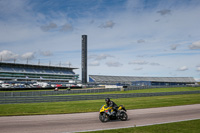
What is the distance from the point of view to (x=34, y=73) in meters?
119

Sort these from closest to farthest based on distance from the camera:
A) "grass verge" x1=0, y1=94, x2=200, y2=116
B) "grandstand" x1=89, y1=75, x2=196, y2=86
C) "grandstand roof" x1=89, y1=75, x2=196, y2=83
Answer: "grass verge" x1=0, y1=94, x2=200, y2=116 → "grandstand" x1=89, y1=75, x2=196, y2=86 → "grandstand roof" x1=89, y1=75, x2=196, y2=83

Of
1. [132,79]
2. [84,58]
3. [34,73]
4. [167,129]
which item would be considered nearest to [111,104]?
[167,129]

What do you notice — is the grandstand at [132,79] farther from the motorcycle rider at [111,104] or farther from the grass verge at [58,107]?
the motorcycle rider at [111,104]

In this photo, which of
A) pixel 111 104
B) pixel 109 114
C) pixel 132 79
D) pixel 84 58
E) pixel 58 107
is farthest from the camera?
pixel 132 79

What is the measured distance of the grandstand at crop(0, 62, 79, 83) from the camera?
356ft

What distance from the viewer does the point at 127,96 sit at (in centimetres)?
3231

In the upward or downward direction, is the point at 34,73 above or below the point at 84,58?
below

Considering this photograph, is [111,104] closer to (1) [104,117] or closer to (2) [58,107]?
(1) [104,117]

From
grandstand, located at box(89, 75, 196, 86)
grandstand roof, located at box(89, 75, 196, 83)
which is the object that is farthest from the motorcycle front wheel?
grandstand roof, located at box(89, 75, 196, 83)

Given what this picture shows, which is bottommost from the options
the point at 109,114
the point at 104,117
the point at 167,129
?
the point at 167,129

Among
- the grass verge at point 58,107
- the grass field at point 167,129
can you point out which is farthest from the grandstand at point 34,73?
the grass field at point 167,129

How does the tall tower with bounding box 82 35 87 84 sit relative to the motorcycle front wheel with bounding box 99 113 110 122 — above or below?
above

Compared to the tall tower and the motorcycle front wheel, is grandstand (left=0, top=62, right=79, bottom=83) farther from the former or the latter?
the motorcycle front wheel

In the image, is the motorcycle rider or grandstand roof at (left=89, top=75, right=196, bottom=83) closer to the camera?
the motorcycle rider
